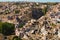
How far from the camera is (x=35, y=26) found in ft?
249

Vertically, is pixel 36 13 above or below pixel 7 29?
below

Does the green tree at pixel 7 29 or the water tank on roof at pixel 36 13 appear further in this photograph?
the water tank on roof at pixel 36 13

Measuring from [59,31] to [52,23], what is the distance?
23.1 ft

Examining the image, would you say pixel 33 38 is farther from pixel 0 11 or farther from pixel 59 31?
pixel 0 11

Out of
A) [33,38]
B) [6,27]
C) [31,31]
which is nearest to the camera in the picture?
[33,38]

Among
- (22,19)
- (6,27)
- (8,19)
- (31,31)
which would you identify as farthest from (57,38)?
(8,19)

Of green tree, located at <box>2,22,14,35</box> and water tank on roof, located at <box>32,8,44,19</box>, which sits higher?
green tree, located at <box>2,22,14,35</box>

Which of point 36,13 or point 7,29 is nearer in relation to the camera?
point 7,29

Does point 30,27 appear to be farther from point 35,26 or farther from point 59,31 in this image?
point 59,31

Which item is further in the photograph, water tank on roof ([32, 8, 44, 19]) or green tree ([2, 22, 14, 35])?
water tank on roof ([32, 8, 44, 19])

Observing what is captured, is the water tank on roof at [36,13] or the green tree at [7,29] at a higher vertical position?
the green tree at [7,29]

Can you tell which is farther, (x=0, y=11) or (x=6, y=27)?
(x=0, y=11)

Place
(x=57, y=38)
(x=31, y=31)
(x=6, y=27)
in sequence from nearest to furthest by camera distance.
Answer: (x=57, y=38)
(x=31, y=31)
(x=6, y=27)

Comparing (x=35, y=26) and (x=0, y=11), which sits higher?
(x=35, y=26)
